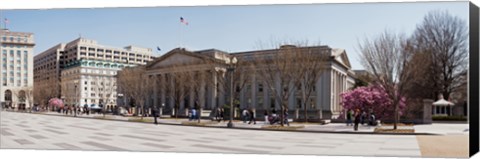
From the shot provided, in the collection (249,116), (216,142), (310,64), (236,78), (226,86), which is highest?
(310,64)

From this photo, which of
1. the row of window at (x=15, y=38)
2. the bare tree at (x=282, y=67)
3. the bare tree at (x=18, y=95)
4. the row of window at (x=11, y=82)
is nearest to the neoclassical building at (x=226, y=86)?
the bare tree at (x=282, y=67)

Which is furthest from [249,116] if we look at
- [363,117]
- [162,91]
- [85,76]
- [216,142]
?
[162,91]

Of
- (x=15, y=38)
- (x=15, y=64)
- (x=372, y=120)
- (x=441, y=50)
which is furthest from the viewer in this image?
(x=372, y=120)

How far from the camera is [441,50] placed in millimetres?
18812

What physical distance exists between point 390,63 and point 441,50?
444 centimetres

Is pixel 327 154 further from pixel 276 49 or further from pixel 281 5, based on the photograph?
pixel 276 49

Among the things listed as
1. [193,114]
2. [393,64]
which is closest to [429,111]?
[393,64]

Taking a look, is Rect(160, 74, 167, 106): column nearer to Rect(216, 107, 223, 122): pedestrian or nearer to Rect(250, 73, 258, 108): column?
Rect(250, 73, 258, 108): column

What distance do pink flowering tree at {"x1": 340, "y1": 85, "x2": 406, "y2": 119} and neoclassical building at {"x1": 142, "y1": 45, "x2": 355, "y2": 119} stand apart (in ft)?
2.60

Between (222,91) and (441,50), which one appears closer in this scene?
(441,50)

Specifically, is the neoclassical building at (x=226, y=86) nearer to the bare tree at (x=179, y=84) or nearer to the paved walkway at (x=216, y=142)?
the bare tree at (x=179, y=84)

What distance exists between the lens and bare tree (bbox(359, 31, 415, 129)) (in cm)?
2042

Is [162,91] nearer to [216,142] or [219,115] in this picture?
[219,115]

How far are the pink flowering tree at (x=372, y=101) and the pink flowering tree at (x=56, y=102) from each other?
704 inches
